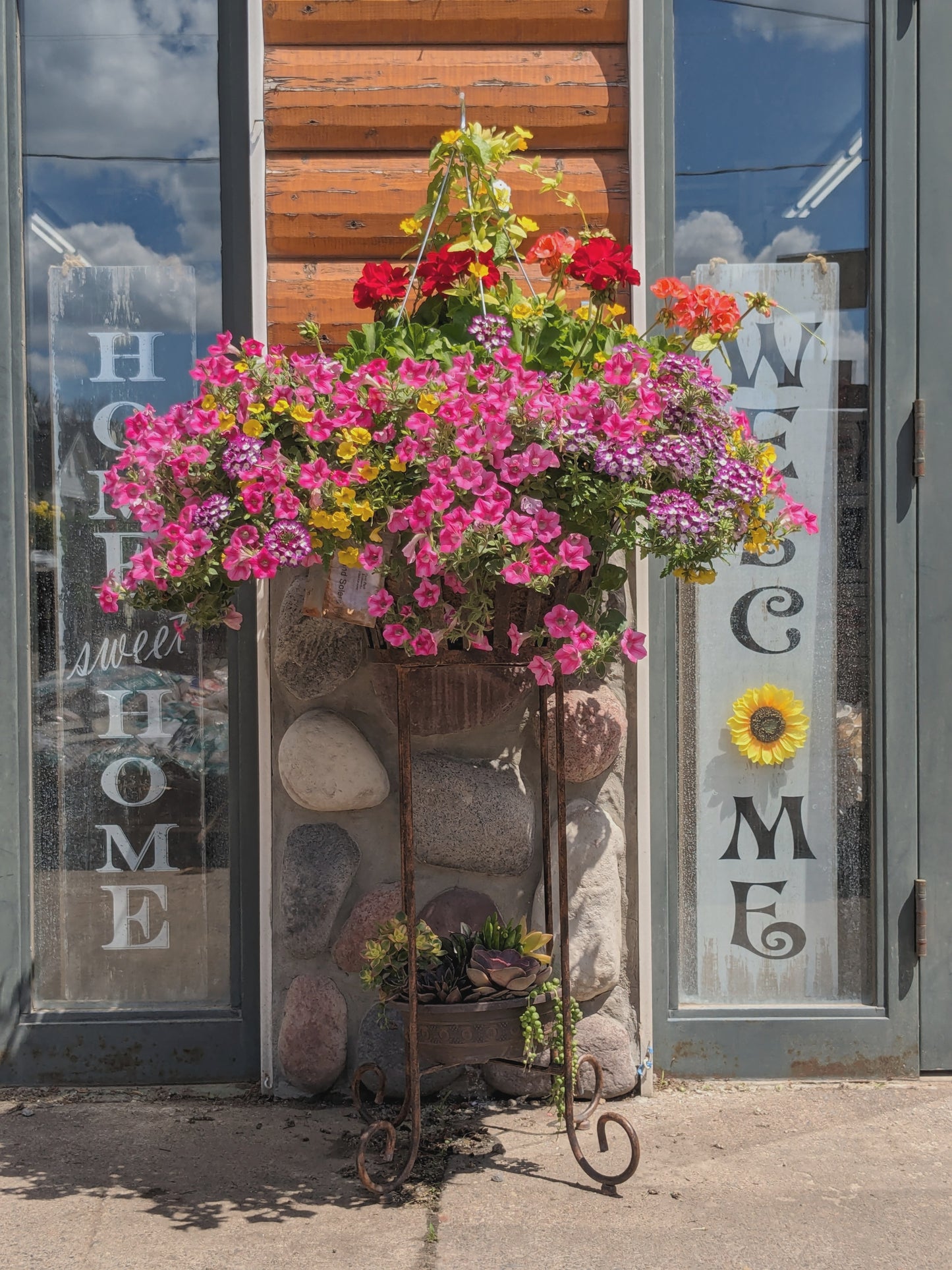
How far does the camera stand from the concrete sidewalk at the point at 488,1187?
7.63 ft

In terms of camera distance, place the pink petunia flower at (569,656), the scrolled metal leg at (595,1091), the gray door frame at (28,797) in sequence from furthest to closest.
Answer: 1. the gray door frame at (28,797)
2. the scrolled metal leg at (595,1091)
3. the pink petunia flower at (569,656)

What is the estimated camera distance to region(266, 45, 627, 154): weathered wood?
3.07 m

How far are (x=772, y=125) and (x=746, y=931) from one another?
7.54ft

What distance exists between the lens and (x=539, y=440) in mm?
2197

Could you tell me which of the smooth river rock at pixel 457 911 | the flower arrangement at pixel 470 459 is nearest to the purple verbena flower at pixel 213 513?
the flower arrangement at pixel 470 459

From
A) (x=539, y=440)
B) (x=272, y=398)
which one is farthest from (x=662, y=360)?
(x=272, y=398)

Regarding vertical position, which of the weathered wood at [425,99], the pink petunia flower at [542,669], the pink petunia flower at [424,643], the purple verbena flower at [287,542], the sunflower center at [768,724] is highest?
the weathered wood at [425,99]

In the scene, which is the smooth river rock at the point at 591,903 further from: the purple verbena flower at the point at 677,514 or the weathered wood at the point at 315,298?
the weathered wood at the point at 315,298

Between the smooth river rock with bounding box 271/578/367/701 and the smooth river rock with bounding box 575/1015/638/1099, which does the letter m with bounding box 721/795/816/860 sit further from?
the smooth river rock with bounding box 271/578/367/701

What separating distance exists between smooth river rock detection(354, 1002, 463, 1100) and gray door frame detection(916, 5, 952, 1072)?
1.41m

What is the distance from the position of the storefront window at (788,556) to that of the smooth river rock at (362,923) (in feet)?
2.78

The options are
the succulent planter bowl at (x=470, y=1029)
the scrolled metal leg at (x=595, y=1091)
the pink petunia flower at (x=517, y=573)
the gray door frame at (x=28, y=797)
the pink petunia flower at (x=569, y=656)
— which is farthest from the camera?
the gray door frame at (x=28, y=797)

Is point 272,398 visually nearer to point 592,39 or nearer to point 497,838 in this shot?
point 497,838

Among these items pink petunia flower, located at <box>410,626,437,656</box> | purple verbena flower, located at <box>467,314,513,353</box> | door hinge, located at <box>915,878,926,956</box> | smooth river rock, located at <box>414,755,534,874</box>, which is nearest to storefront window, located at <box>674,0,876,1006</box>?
door hinge, located at <box>915,878,926,956</box>
